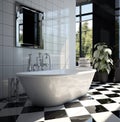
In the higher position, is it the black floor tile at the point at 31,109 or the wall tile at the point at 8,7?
the wall tile at the point at 8,7

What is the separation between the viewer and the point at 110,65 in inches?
221

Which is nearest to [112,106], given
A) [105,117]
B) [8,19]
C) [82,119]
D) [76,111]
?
[105,117]

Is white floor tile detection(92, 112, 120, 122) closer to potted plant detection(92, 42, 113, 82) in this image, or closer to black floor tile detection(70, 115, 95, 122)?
black floor tile detection(70, 115, 95, 122)

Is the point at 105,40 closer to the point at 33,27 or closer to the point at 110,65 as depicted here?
the point at 110,65

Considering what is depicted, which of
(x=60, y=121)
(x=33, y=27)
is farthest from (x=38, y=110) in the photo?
(x=33, y=27)

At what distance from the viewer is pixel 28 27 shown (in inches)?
145

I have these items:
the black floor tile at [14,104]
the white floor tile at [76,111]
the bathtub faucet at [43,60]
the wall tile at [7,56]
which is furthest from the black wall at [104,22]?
the black floor tile at [14,104]

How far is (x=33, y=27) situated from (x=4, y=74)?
Answer: 1316mm

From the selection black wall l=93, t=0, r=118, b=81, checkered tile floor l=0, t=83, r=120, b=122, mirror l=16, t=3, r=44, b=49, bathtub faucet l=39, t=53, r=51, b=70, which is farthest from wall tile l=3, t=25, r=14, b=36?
black wall l=93, t=0, r=118, b=81

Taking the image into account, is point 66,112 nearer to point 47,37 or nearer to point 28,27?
point 28,27

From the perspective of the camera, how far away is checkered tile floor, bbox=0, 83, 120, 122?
7.06 ft

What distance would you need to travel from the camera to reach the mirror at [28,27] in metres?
3.40

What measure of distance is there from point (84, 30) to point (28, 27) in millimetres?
2975

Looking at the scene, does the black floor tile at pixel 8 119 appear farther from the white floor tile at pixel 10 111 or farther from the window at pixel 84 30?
the window at pixel 84 30
